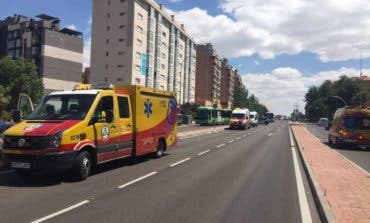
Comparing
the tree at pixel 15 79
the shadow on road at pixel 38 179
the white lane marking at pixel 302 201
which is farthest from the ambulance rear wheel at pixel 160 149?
the tree at pixel 15 79

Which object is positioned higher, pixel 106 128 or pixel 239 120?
pixel 239 120

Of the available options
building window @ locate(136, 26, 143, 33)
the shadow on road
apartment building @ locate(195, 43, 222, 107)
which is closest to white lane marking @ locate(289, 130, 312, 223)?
the shadow on road

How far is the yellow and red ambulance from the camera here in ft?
38.1

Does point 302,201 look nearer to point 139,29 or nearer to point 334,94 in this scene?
point 139,29

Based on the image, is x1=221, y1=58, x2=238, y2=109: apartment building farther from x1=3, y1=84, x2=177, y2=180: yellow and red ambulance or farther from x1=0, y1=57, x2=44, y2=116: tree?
x1=3, y1=84, x2=177, y2=180: yellow and red ambulance

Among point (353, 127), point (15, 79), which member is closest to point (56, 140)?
point (353, 127)

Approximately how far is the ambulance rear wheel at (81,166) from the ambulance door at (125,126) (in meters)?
2.07

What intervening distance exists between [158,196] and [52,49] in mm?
90045

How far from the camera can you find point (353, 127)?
30828mm

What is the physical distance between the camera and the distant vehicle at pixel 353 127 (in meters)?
30.5

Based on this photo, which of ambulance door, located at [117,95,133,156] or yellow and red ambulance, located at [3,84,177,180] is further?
ambulance door, located at [117,95,133,156]

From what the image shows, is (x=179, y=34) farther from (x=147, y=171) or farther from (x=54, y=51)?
(x=147, y=171)

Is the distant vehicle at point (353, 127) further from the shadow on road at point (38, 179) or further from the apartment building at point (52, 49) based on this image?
the apartment building at point (52, 49)

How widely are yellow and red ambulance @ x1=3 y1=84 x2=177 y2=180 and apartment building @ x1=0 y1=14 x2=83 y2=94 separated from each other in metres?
78.5
